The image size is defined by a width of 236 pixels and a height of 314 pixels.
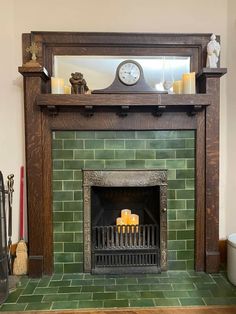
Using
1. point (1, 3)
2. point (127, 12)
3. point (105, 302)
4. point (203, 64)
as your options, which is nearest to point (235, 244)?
point (105, 302)

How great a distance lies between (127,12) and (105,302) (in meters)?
2.25

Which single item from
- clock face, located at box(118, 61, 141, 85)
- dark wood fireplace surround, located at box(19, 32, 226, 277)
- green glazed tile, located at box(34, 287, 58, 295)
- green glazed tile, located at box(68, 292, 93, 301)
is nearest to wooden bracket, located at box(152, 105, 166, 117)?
dark wood fireplace surround, located at box(19, 32, 226, 277)

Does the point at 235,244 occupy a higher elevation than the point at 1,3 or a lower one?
lower

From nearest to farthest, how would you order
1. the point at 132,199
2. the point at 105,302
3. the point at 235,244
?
the point at 105,302
the point at 235,244
the point at 132,199

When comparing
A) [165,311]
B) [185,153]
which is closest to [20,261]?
[165,311]

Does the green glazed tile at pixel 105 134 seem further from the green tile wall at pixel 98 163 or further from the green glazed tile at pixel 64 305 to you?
the green glazed tile at pixel 64 305

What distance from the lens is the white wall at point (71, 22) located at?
2.23m

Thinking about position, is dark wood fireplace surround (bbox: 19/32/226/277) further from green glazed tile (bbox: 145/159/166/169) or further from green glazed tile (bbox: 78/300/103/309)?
green glazed tile (bbox: 78/300/103/309)

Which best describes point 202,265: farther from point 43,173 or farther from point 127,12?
point 127,12

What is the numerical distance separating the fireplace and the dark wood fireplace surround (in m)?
0.29

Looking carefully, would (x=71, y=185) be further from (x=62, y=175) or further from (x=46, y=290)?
(x=46, y=290)

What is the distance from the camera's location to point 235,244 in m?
2.05

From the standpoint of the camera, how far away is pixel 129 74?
7.00 ft

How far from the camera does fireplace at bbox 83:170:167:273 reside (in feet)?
7.29
